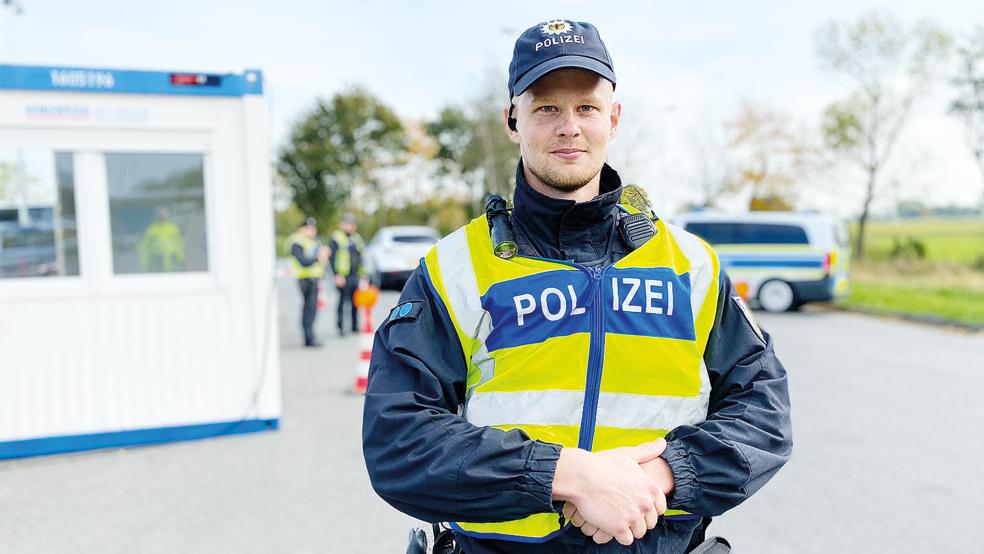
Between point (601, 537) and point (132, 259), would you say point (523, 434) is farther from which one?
point (132, 259)

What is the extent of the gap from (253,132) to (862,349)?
8.55m

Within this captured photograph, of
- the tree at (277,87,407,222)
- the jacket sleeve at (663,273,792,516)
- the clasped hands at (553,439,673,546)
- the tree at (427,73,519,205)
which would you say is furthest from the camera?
the tree at (277,87,407,222)

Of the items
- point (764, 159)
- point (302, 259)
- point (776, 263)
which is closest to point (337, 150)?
point (764, 159)

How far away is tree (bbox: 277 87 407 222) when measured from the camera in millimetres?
42250

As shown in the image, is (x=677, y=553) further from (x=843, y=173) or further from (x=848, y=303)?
(x=843, y=173)

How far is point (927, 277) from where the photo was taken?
1914 centimetres

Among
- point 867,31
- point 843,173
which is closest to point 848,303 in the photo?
point 843,173

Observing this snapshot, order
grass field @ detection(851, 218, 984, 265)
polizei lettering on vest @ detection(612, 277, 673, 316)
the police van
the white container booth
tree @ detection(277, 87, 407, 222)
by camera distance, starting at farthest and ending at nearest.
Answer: tree @ detection(277, 87, 407, 222) → grass field @ detection(851, 218, 984, 265) → the police van → the white container booth → polizei lettering on vest @ detection(612, 277, 673, 316)

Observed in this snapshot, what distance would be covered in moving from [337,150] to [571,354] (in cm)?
4308

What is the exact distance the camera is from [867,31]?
809 inches

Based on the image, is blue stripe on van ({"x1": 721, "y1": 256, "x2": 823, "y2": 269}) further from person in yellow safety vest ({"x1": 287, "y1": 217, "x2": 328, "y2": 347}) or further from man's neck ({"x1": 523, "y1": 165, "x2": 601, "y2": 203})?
man's neck ({"x1": 523, "y1": 165, "x2": 601, "y2": 203})

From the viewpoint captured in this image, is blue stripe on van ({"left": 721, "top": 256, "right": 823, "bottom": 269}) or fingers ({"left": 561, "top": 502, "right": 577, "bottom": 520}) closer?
Answer: fingers ({"left": 561, "top": 502, "right": 577, "bottom": 520})

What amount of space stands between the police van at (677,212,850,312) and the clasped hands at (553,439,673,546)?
531 inches

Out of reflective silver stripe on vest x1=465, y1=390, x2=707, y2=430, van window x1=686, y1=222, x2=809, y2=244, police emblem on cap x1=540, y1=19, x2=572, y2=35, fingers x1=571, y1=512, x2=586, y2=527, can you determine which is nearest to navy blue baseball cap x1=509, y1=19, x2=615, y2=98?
police emblem on cap x1=540, y1=19, x2=572, y2=35
